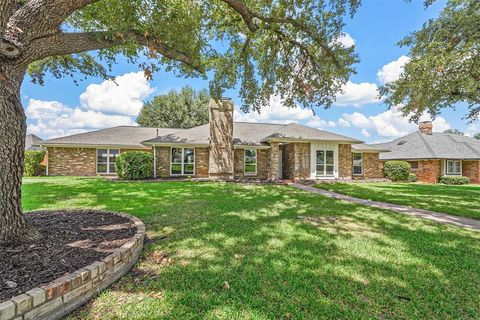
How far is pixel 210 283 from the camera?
307 cm

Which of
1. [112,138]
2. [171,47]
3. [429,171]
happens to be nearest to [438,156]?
[429,171]

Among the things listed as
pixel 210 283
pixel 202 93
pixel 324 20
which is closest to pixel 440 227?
pixel 210 283

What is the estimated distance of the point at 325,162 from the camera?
18.0 meters

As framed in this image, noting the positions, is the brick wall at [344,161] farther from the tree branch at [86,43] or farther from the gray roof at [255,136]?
the tree branch at [86,43]

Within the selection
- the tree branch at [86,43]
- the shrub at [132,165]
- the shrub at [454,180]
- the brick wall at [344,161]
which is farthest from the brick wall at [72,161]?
the shrub at [454,180]

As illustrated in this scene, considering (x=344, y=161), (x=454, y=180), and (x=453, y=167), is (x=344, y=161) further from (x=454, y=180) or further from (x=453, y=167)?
(x=453, y=167)

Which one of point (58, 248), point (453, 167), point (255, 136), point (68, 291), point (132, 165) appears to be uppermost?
point (255, 136)

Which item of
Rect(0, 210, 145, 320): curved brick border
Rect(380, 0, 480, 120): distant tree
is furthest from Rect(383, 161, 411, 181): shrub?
Rect(0, 210, 145, 320): curved brick border

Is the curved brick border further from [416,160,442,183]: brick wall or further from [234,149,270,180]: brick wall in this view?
[416,160,442,183]: brick wall

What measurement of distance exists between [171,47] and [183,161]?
11.7 m

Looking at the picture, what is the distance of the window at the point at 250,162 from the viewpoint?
1819cm

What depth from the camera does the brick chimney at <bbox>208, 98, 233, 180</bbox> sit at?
16.7m

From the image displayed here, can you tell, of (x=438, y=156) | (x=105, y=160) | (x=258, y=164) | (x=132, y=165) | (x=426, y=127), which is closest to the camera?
(x=132, y=165)

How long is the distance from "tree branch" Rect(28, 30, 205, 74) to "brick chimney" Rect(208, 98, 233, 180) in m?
10.0
